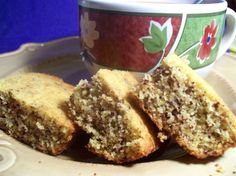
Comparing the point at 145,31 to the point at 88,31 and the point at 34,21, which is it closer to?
Result: the point at 88,31

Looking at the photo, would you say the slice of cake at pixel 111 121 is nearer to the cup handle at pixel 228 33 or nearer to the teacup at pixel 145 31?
the teacup at pixel 145 31

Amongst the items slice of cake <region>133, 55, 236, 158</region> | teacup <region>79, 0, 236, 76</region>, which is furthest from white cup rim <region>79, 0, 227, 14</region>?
slice of cake <region>133, 55, 236, 158</region>

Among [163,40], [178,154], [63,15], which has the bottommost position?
[63,15]

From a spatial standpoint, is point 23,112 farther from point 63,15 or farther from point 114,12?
point 63,15

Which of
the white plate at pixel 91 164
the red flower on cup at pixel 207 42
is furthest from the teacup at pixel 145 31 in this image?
the white plate at pixel 91 164

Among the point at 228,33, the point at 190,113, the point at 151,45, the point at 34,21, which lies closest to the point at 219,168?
the point at 190,113

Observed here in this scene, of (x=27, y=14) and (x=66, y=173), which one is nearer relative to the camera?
(x=66, y=173)

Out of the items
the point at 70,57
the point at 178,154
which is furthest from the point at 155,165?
the point at 70,57
